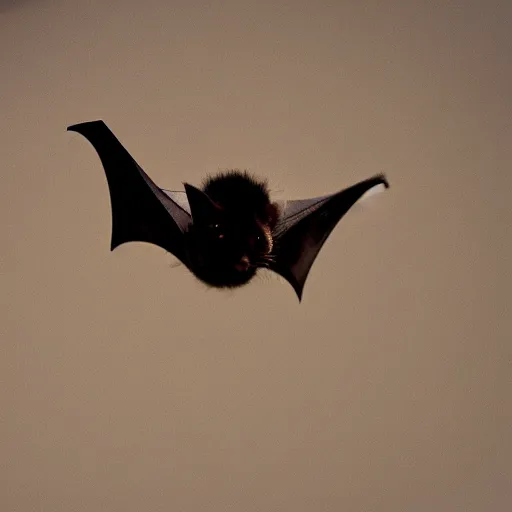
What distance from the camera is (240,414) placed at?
144 centimetres

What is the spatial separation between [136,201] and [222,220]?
0.32 metres

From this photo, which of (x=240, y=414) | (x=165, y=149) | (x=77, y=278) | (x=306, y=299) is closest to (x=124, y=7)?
(x=165, y=149)

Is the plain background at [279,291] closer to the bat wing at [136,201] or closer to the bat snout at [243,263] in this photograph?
the bat wing at [136,201]

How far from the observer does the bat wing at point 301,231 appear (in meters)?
1.05

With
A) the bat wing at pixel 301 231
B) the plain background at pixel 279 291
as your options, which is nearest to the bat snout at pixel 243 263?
the bat wing at pixel 301 231

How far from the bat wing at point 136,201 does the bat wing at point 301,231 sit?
0.44ft

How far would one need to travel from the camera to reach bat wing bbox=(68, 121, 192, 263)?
1098 millimetres

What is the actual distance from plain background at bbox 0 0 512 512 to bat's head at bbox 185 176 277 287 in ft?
1.22

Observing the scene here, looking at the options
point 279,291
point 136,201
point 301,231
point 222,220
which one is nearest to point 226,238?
point 222,220

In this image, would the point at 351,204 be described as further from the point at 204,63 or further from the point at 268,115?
the point at 204,63

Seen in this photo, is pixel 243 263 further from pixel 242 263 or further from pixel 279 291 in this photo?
pixel 279 291

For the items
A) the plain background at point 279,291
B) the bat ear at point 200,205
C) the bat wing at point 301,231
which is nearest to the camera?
the bat ear at point 200,205

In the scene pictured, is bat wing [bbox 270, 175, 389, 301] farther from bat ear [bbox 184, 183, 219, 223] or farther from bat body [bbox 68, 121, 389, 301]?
bat ear [bbox 184, 183, 219, 223]

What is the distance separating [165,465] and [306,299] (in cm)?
42
